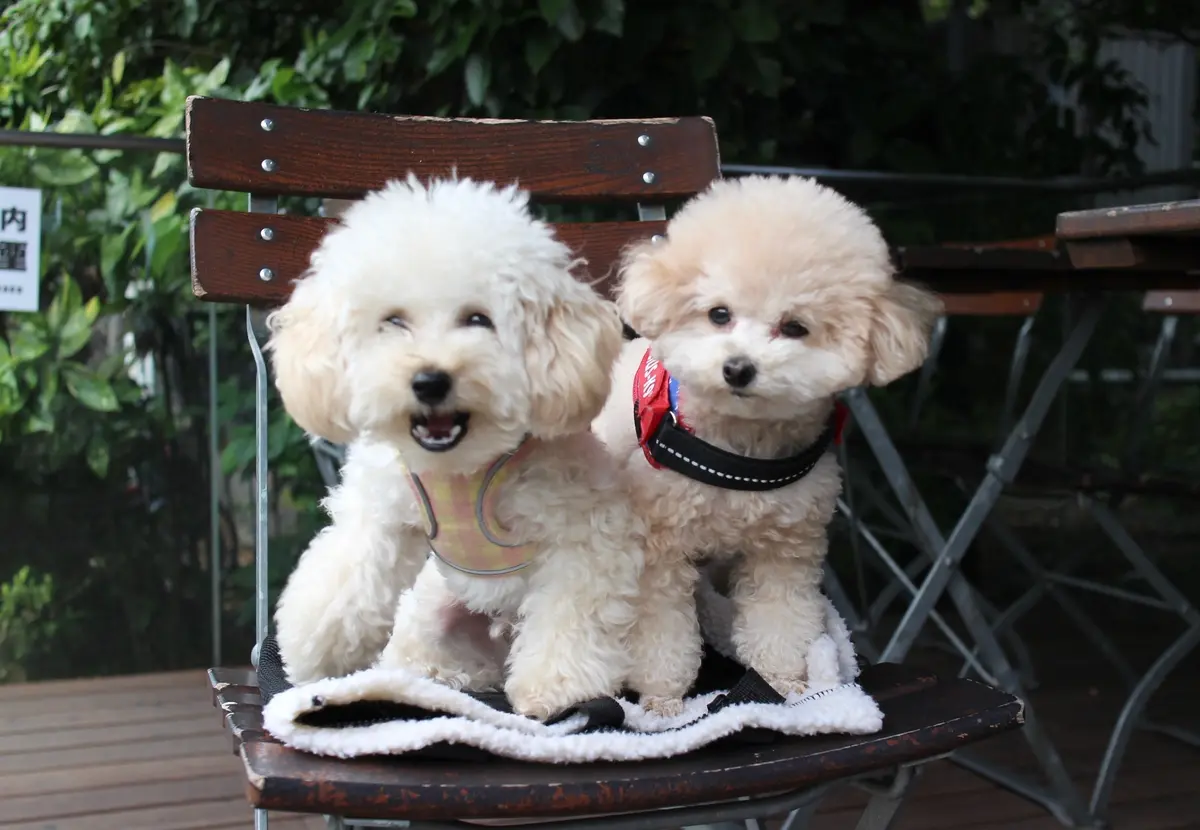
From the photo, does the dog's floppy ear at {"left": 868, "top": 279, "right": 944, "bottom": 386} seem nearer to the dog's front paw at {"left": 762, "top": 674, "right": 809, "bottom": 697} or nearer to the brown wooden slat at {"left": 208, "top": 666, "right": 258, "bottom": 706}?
the dog's front paw at {"left": 762, "top": 674, "right": 809, "bottom": 697}

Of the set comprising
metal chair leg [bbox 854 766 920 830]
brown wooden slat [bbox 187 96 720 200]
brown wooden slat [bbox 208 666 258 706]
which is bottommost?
metal chair leg [bbox 854 766 920 830]

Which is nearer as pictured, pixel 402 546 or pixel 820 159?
pixel 402 546

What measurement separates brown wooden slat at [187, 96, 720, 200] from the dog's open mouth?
58 cm

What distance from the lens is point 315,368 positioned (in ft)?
3.76

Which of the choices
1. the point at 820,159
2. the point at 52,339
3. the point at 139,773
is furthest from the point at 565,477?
the point at 820,159

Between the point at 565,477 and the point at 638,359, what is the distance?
1.15 ft

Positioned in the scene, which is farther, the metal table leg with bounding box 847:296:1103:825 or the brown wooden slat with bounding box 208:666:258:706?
the metal table leg with bounding box 847:296:1103:825

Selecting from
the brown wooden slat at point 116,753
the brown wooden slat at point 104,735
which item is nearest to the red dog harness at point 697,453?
the brown wooden slat at point 116,753

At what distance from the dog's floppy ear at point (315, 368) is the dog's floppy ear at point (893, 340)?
56cm

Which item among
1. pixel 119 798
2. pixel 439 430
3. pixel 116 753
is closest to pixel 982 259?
pixel 439 430

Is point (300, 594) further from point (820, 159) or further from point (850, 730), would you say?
point (820, 159)

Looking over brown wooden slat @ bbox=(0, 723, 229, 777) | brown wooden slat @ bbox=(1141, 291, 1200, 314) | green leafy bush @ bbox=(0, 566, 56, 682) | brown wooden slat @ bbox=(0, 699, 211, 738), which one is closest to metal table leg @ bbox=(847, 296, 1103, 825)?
brown wooden slat @ bbox=(1141, 291, 1200, 314)

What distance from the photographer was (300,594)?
125 centimetres

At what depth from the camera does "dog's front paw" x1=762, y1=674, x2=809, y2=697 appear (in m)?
1.30
